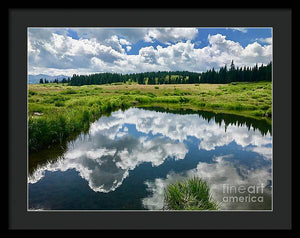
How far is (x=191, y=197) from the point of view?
7.62ft

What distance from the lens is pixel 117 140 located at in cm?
583

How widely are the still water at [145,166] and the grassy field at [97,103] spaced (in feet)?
1.11

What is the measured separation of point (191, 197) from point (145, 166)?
1937 mm

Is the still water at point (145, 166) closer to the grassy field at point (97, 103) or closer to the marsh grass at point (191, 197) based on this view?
the marsh grass at point (191, 197)

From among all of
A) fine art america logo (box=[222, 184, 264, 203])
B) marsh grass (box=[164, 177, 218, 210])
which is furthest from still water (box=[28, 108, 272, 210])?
marsh grass (box=[164, 177, 218, 210])

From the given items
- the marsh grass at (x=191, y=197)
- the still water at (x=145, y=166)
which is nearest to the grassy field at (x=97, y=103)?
the still water at (x=145, y=166)

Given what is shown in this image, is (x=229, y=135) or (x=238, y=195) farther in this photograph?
(x=229, y=135)

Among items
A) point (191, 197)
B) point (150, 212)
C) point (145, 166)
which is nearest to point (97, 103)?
point (145, 166)

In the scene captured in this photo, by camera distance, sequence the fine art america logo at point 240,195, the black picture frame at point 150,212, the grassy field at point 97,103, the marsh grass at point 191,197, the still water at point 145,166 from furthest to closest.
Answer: the grassy field at point 97,103 → the still water at point 145,166 → the marsh grass at point 191,197 → the fine art america logo at point 240,195 → the black picture frame at point 150,212

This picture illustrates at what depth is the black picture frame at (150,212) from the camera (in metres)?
1.88

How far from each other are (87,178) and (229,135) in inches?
172
